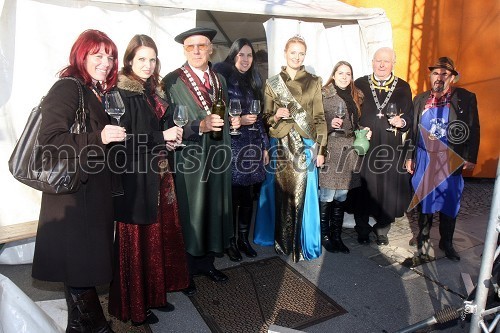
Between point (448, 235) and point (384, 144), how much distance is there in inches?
51.6

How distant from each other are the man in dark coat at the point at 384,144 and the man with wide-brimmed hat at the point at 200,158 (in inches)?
72.0

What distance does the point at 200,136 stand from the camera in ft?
11.8

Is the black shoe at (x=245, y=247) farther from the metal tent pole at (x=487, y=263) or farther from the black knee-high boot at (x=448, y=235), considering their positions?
the metal tent pole at (x=487, y=263)

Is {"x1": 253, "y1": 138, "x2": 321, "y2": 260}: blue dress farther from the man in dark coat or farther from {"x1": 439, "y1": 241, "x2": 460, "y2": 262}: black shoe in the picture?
{"x1": 439, "y1": 241, "x2": 460, "y2": 262}: black shoe

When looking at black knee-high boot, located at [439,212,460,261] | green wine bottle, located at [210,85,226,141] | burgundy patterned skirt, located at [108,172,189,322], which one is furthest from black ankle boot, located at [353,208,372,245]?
burgundy patterned skirt, located at [108,172,189,322]

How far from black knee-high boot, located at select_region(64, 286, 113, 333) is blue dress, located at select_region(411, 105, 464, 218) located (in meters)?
3.60

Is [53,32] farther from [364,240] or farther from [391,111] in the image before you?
[364,240]

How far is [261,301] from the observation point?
3707mm

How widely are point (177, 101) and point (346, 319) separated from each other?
241 centimetres

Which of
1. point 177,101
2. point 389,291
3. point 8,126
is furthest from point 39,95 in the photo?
point 389,291

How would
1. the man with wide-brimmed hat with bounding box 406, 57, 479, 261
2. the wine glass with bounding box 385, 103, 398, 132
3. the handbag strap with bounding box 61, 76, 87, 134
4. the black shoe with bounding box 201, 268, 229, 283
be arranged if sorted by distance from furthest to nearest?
1. the man with wide-brimmed hat with bounding box 406, 57, 479, 261
2. the wine glass with bounding box 385, 103, 398, 132
3. the black shoe with bounding box 201, 268, 229, 283
4. the handbag strap with bounding box 61, 76, 87, 134

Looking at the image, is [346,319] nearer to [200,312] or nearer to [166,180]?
[200,312]

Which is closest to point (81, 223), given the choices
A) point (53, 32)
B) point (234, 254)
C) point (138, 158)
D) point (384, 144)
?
point (138, 158)

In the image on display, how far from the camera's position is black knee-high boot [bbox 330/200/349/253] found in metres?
4.79
